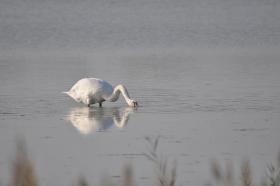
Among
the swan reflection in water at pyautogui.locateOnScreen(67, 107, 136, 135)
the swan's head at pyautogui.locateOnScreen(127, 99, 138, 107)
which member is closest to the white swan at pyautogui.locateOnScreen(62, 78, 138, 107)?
the swan's head at pyautogui.locateOnScreen(127, 99, 138, 107)

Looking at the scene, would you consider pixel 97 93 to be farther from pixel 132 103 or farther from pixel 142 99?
pixel 142 99

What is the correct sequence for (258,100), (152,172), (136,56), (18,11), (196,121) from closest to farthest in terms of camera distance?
(152,172) < (196,121) < (258,100) < (136,56) < (18,11)

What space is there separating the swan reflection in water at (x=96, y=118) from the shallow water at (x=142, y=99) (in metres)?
0.02

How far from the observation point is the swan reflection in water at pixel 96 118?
33.5 ft

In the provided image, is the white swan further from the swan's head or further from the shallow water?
the shallow water

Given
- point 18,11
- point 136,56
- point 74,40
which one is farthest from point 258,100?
point 18,11

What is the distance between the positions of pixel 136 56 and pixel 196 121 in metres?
13.1

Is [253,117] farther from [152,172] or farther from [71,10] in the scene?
[71,10]

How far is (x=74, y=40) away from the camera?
102 ft

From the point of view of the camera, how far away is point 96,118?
11141mm

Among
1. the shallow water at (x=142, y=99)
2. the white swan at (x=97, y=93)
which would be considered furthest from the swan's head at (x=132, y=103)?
the shallow water at (x=142, y=99)

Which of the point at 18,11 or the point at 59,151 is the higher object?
the point at 18,11

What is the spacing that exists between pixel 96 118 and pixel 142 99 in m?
2.22

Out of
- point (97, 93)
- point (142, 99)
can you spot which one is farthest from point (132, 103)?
point (142, 99)
